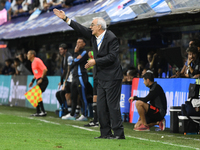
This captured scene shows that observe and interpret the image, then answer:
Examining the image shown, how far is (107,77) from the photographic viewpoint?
8477 millimetres

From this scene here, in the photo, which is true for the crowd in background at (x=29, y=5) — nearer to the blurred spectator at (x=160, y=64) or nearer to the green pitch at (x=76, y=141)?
the blurred spectator at (x=160, y=64)

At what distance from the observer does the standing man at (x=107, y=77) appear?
27.7ft

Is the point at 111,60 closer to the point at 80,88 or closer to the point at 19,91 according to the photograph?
the point at 80,88

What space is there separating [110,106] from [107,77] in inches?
19.8

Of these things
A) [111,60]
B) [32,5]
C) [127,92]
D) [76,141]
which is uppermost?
[32,5]

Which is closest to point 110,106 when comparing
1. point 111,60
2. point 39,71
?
point 111,60

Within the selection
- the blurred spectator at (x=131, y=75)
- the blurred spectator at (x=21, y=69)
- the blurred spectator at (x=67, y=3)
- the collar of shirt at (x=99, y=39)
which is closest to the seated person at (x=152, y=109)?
the collar of shirt at (x=99, y=39)

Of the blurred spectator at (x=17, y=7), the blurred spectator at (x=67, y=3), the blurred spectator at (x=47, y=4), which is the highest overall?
the blurred spectator at (x=17, y=7)

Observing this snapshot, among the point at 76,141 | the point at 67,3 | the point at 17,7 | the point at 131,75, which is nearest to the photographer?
the point at 76,141

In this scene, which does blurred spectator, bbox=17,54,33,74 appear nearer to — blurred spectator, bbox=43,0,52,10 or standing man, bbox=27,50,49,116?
blurred spectator, bbox=43,0,52,10

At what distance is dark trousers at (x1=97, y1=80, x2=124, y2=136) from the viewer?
27.7 feet

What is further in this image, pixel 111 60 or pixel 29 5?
pixel 29 5

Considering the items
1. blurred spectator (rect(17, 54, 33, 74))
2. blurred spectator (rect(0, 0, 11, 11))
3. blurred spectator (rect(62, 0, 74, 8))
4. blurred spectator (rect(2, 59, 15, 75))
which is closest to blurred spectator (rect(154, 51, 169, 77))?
blurred spectator (rect(62, 0, 74, 8))

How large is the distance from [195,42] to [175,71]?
4.04 feet
